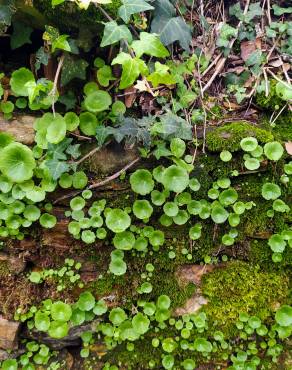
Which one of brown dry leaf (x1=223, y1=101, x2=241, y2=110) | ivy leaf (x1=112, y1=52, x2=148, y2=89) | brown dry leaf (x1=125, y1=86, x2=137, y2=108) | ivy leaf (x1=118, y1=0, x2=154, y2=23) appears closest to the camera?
ivy leaf (x1=112, y1=52, x2=148, y2=89)

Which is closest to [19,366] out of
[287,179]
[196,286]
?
[196,286]

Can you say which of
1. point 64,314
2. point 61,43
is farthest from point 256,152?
point 64,314

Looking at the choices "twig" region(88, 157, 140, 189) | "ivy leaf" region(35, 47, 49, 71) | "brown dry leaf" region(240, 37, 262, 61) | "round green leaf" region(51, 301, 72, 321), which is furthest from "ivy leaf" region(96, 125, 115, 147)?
"brown dry leaf" region(240, 37, 262, 61)

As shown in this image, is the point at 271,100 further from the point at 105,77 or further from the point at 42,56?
the point at 42,56

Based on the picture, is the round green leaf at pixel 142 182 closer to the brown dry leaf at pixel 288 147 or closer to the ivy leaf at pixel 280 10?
the brown dry leaf at pixel 288 147

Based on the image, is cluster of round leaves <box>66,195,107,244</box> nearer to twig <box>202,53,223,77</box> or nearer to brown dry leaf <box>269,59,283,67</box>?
twig <box>202,53,223,77</box>
